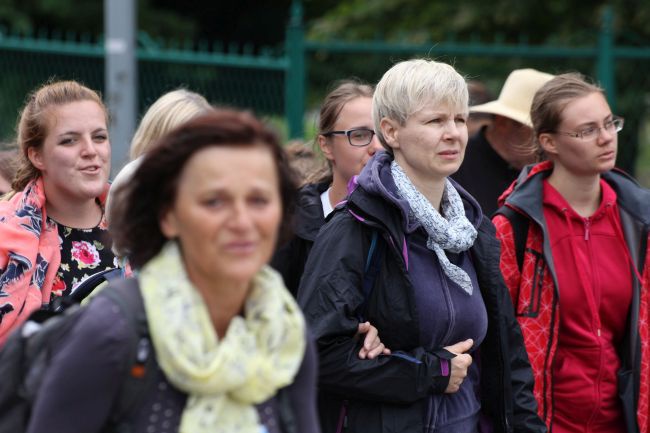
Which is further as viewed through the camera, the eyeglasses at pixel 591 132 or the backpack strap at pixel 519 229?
the eyeglasses at pixel 591 132

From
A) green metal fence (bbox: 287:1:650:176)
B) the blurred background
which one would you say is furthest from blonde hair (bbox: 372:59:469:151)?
green metal fence (bbox: 287:1:650:176)

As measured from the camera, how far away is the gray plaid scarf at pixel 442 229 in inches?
140

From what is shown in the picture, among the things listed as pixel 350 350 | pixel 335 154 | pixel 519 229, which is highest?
pixel 335 154

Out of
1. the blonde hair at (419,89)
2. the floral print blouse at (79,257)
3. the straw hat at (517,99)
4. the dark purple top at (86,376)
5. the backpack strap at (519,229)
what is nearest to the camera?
the dark purple top at (86,376)

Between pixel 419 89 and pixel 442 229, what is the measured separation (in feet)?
1.66

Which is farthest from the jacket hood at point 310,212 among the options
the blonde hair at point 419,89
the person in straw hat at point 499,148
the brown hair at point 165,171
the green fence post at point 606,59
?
the green fence post at point 606,59

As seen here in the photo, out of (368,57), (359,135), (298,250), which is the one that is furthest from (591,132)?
(368,57)

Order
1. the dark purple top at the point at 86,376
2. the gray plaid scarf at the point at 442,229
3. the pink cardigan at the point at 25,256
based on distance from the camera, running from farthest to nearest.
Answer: the pink cardigan at the point at 25,256 < the gray plaid scarf at the point at 442,229 < the dark purple top at the point at 86,376

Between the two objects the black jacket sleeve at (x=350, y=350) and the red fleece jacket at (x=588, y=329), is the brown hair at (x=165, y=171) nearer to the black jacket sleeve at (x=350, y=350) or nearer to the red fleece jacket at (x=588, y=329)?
the black jacket sleeve at (x=350, y=350)

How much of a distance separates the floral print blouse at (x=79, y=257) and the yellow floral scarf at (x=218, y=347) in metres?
1.64

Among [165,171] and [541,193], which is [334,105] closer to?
Answer: [541,193]

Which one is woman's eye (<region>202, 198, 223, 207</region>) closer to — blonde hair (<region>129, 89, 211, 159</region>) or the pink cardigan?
the pink cardigan

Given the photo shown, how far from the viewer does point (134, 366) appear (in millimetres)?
2316

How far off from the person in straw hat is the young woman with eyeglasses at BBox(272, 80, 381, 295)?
3.58ft
